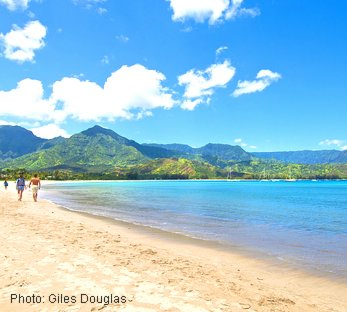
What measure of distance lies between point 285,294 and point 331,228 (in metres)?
19.2

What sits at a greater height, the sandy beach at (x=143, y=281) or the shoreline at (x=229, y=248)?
the sandy beach at (x=143, y=281)

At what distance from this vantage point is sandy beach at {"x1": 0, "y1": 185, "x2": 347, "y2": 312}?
25.4 ft

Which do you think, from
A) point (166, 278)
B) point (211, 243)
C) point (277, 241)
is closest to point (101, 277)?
point (166, 278)

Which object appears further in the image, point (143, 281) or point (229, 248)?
point (229, 248)

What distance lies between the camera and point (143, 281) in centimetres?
943

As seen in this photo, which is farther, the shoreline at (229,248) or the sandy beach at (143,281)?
the shoreline at (229,248)

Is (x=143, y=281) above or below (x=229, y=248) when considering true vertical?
above

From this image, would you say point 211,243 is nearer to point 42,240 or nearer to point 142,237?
point 142,237

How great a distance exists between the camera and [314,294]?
989 centimetres

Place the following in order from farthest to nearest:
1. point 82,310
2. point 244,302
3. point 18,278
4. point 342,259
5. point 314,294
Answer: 1. point 342,259
2. point 314,294
3. point 18,278
4. point 244,302
5. point 82,310

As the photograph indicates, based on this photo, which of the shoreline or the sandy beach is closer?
the sandy beach

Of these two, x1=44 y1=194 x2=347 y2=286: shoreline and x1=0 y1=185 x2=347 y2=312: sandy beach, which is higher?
x1=0 y1=185 x2=347 y2=312: sandy beach

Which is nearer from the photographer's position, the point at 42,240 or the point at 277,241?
the point at 42,240

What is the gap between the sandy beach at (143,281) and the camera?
25.4 ft
